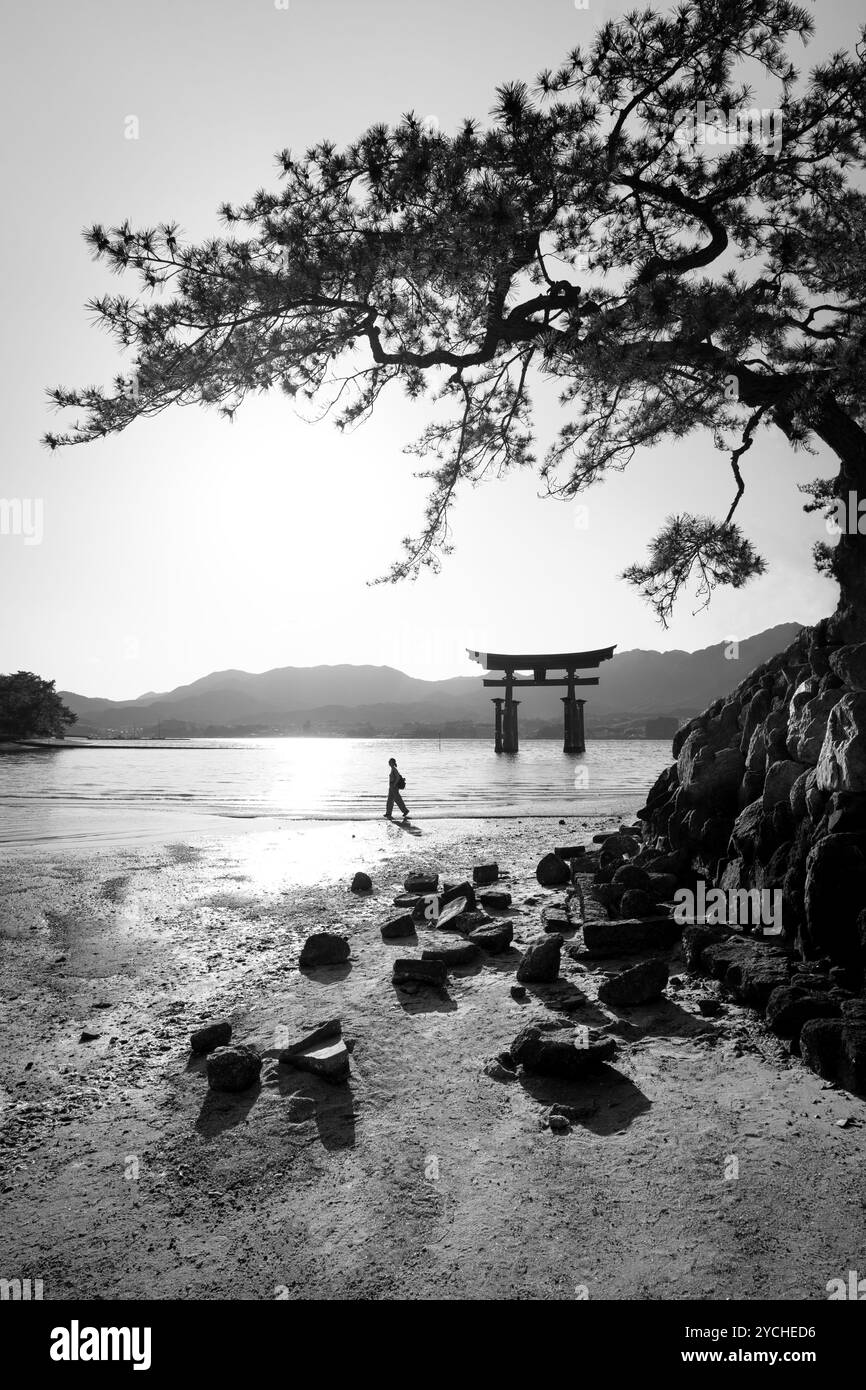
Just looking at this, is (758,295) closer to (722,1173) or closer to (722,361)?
(722,361)

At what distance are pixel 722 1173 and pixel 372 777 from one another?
104 ft

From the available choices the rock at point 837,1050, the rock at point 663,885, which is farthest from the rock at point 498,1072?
the rock at point 663,885

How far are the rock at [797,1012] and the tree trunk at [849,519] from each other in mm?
4174

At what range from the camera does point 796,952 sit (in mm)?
4848

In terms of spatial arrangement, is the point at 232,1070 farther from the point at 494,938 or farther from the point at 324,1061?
the point at 494,938

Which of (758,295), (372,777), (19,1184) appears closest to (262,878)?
(19,1184)

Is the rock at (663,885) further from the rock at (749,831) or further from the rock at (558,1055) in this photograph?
the rock at (558,1055)

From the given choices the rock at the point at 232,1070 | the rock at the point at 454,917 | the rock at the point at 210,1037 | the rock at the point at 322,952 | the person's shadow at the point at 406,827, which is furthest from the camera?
the person's shadow at the point at 406,827

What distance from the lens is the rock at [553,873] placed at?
793 centimetres

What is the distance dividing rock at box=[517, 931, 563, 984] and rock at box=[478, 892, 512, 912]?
188 cm

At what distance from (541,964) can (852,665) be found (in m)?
3.89

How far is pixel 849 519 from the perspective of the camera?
689cm

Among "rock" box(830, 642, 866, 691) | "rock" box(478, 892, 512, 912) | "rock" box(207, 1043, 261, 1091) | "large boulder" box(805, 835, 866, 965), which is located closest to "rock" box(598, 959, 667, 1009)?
"large boulder" box(805, 835, 866, 965)

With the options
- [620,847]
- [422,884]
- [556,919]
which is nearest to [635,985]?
[556,919]
